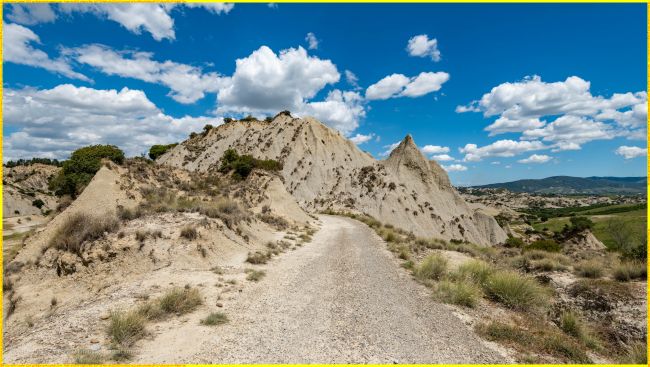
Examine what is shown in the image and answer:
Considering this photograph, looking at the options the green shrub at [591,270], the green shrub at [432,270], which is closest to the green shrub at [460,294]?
the green shrub at [432,270]

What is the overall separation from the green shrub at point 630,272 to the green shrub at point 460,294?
4.98 m

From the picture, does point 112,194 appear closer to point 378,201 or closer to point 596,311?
point 596,311

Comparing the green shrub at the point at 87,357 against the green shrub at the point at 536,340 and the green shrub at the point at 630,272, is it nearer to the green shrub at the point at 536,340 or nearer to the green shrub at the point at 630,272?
the green shrub at the point at 536,340

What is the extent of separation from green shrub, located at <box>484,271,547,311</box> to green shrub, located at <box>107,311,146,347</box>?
10227mm

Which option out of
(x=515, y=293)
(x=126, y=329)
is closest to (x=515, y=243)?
(x=515, y=293)

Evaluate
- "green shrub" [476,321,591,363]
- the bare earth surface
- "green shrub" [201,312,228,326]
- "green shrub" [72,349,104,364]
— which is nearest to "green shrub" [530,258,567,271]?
the bare earth surface

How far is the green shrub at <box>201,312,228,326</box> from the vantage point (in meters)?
8.45

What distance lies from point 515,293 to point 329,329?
6.40 meters

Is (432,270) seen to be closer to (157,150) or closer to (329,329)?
(329,329)

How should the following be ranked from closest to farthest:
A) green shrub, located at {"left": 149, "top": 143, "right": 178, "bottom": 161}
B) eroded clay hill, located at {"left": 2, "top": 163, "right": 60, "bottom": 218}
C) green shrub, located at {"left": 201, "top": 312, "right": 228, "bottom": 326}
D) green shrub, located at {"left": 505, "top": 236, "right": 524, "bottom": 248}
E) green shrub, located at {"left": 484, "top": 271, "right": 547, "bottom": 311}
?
green shrub, located at {"left": 201, "top": 312, "right": 228, "bottom": 326}, green shrub, located at {"left": 484, "top": 271, "right": 547, "bottom": 311}, green shrub, located at {"left": 505, "top": 236, "right": 524, "bottom": 248}, eroded clay hill, located at {"left": 2, "top": 163, "right": 60, "bottom": 218}, green shrub, located at {"left": 149, "top": 143, "right": 178, "bottom": 161}

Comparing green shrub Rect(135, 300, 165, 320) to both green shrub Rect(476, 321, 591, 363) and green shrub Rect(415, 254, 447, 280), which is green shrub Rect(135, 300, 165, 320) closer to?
green shrub Rect(476, 321, 591, 363)

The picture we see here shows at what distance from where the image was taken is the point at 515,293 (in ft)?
35.2

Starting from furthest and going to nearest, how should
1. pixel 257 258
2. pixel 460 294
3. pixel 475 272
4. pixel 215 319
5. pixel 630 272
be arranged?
1. pixel 257 258
2. pixel 475 272
3. pixel 630 272
4. pixel 460 294
5. pixel 215 319

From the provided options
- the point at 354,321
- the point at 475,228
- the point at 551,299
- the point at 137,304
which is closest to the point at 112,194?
the point at 137,304
